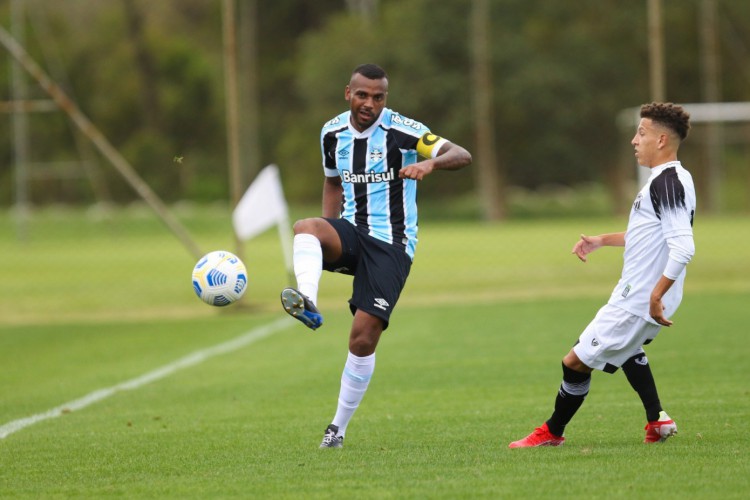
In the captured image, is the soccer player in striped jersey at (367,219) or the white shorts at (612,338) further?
the soccer player in striped jersey at (367,219)

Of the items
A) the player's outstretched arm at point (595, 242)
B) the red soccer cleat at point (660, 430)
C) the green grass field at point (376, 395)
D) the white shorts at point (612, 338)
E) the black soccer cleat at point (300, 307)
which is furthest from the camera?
the player's outstretched arm at point (595, 242)

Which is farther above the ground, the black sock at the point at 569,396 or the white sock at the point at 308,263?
the white sock at the point at 308,263

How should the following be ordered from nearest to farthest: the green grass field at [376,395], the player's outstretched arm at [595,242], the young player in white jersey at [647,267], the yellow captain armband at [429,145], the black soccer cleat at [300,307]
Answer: the green grass field at [376,395], the black soccer cleat at [300,307], the young player in white jersey at [647,267], the yellow captain armband at [429,145], the player's outstretched arm at [595,242]

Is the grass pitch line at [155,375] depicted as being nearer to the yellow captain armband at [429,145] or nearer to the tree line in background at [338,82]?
the yellow captain armband at [429,145]

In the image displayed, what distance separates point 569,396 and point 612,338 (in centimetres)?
50

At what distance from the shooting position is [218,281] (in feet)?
23.6

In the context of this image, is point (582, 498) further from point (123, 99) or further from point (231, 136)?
point (123, 99)

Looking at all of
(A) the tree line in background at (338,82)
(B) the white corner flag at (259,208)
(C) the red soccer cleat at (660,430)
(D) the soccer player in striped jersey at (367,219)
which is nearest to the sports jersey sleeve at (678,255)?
(C) the red soccer cleat at (660,430)

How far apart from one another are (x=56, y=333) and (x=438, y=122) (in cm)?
3356

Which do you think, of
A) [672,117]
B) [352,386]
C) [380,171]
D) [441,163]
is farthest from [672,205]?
[352,386]

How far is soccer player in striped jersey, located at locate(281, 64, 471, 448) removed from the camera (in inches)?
276

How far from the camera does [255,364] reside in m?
12.4

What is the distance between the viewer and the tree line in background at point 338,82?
161 ft

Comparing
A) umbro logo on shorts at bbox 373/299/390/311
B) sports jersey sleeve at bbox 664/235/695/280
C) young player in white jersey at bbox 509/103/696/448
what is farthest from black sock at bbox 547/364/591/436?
umbro logo on shorts at bbox 373/299/390/311
